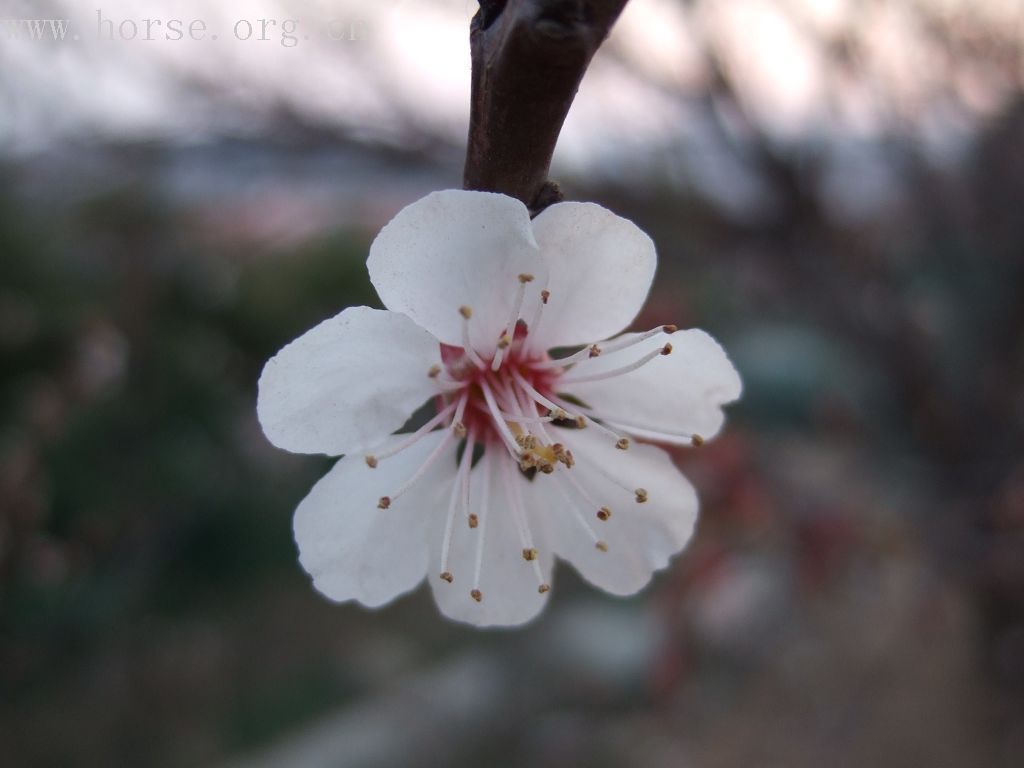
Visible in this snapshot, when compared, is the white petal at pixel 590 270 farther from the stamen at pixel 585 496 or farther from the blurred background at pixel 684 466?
the blurred background at pixel 684 466

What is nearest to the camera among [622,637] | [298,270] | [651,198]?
[651,198]

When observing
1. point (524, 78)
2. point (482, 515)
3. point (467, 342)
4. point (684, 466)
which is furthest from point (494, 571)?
point (684, 466)

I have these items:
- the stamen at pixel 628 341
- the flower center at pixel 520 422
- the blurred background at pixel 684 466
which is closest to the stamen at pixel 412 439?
the flower center at pixel 520 422

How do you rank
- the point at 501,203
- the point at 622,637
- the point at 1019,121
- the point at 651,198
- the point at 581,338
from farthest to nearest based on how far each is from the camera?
1. the point at 622,637
2. the point at 651,198
3. the point at 1019,121
4. the point at 581,338
5. the point at 501,203

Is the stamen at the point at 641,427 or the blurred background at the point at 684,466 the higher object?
the stamen at the point at 641,427

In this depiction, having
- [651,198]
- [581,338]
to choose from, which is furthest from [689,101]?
[581,338]

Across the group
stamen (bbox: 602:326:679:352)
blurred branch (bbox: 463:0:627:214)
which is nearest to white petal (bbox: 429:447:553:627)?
stamen (bbox: 602:326:679:352)

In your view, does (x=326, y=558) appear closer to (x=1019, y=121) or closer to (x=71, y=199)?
(x=1019, y=121)
